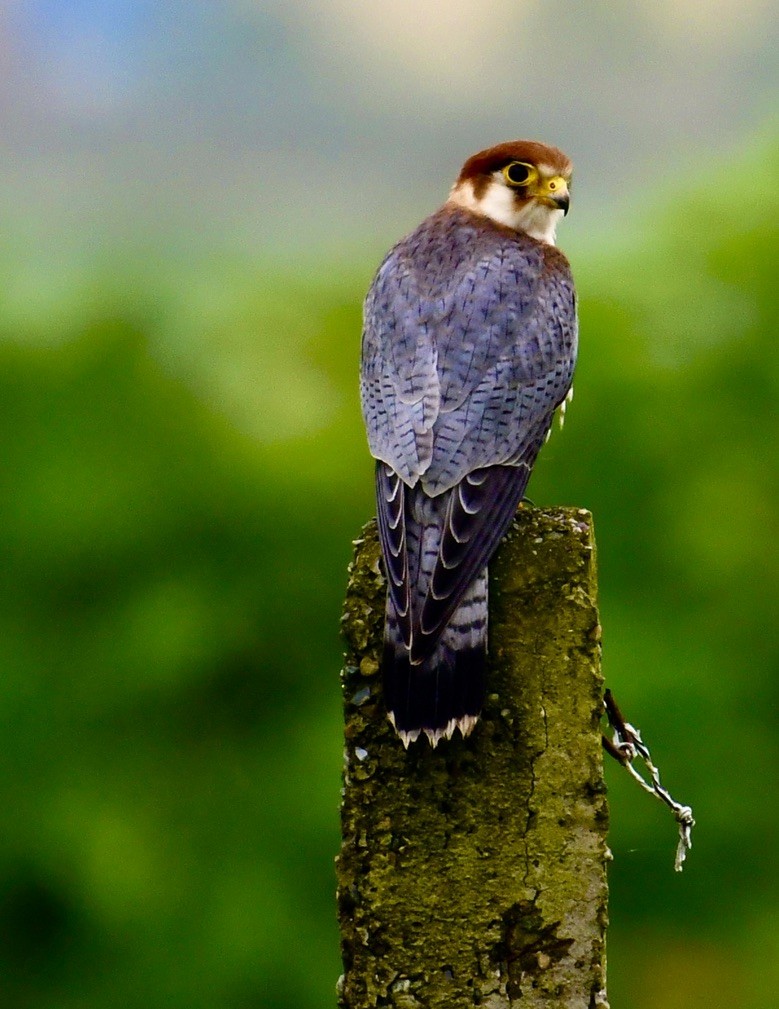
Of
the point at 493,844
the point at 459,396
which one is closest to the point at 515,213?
the point at 459,396

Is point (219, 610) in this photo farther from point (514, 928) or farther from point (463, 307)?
point (514, 928)

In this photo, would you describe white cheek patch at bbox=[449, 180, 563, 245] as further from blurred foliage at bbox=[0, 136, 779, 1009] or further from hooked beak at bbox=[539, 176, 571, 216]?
blurred foliage at bbox=[0, 136, 779, 1009]

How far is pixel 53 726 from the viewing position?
259 inches

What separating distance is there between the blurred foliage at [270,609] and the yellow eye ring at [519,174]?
2646 millimetres

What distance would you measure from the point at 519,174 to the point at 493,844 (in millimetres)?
2395

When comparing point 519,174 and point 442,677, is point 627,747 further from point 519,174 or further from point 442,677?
point 519,174

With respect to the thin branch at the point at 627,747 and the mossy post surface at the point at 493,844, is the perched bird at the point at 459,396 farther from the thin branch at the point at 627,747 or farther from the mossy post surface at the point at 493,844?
the thin branch at the point at 627,747

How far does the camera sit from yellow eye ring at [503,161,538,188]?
411cm

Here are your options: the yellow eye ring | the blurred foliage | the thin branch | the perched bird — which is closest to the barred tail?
the perched bird

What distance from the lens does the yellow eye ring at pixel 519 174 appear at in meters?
4.11

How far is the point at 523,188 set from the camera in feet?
13.5

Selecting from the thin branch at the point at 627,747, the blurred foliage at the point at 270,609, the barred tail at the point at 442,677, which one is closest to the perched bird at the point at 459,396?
the barred tail at the point at 442,677

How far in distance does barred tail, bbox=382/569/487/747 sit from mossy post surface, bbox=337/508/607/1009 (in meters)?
0.05

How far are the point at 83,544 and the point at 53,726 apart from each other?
0.93 m
